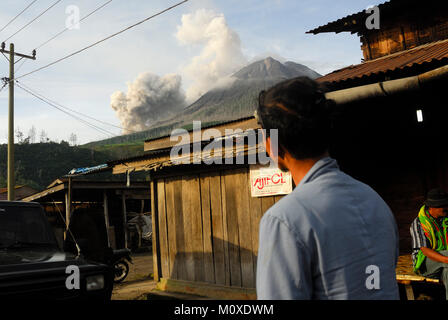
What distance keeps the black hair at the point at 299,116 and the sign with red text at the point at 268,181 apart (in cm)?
531

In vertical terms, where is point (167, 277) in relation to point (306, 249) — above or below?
below

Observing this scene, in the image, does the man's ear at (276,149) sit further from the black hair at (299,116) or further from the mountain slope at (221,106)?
the mountain slope at (221,106)

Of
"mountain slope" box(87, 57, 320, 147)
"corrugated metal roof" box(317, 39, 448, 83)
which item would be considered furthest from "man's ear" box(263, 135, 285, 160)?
"mountain slope" box(87, 57, 320, 147)

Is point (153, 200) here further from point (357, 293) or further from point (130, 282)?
point (357, 293)

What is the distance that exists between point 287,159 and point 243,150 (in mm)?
5456

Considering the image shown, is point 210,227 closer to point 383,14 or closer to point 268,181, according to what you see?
point 268,181

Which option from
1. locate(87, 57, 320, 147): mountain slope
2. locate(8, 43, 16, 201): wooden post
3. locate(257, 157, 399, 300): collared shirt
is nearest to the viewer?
locate(257, 157, 399, 300): collared shirt

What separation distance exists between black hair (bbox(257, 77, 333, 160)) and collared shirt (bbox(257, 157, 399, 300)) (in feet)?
0.38

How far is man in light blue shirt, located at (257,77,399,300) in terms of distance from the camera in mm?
1246

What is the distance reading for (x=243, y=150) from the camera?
6.98 meters

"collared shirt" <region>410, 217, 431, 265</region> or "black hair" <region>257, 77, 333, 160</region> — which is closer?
"black hair" <region>257, 77, 333, 160</region>

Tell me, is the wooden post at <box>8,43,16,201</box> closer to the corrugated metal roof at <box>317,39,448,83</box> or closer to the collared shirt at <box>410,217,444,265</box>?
the corrugated metal roof at <box>317,39,448,83</box>
